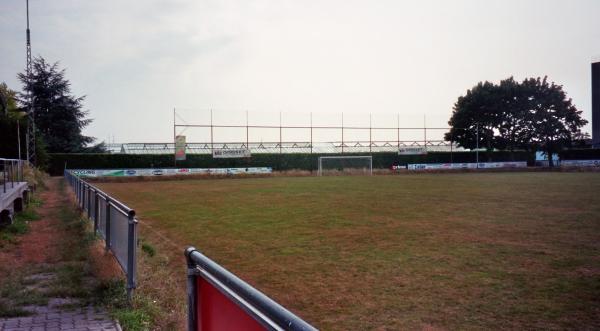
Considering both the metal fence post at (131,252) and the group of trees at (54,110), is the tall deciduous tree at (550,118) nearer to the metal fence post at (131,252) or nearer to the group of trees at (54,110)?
the group of trees at (54,110)

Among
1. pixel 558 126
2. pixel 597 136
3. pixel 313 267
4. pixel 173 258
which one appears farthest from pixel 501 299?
pixel 597 136

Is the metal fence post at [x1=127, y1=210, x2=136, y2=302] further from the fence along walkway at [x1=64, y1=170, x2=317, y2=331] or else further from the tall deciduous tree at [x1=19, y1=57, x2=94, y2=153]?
the tall deciduous tree at [x1=19, y1=57, x2=94, y2=153]

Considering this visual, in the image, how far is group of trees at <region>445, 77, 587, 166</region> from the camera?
55625 mm

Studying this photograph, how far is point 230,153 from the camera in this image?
44.7 m

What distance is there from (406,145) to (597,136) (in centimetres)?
2379

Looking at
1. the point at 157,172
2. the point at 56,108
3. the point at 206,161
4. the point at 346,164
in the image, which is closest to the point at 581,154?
the point at 346,164

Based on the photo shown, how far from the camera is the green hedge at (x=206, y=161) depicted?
4259 cm

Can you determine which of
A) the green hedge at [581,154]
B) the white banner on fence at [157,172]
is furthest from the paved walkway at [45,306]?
the green hedge at [581,154]

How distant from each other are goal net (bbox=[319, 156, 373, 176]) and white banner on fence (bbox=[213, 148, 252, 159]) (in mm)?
6924

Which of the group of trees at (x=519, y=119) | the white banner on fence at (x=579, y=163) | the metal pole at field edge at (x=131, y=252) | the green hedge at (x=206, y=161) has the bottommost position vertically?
the metal pole at field edge at (x=131, y=252)

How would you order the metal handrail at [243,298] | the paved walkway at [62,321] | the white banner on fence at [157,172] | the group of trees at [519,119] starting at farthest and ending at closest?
1. the group of trees at [519,119]
2. the white banner on fence at [157,172]
3. the paved walkway at [62,321]
4. the metal handrail at [243,298]

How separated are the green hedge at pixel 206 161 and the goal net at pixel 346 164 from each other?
4.00ft

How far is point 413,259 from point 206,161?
37842 millimetres

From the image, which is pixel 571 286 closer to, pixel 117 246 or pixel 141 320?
pixel 141 320
